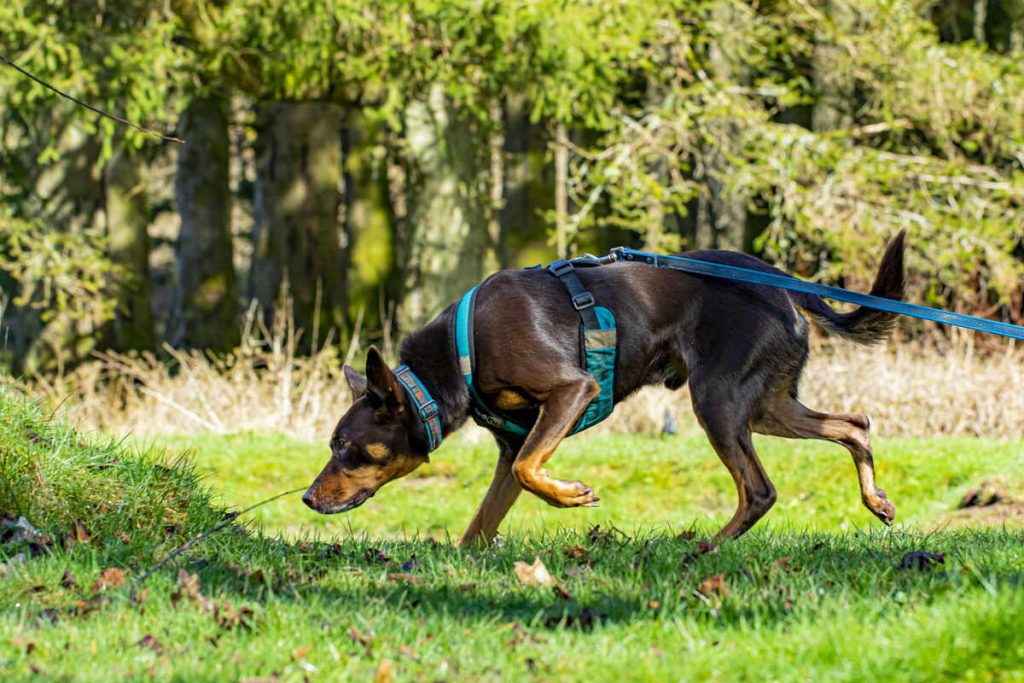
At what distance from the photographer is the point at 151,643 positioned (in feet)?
13.9

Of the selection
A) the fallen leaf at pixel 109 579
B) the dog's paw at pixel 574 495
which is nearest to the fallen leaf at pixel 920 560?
the dog's paw at pixel 574 495

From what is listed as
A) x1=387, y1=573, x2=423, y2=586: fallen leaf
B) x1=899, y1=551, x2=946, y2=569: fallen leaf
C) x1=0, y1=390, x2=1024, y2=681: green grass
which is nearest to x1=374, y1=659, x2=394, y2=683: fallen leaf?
x1=0, y1=390, x2=1024, y2=681: green grass

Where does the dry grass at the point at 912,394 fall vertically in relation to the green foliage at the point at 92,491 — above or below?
below

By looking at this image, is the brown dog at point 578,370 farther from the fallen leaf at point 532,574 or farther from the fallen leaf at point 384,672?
the fallen leaf at point 384,672

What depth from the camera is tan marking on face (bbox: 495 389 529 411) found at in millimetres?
6277

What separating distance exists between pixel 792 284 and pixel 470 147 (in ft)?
40.8

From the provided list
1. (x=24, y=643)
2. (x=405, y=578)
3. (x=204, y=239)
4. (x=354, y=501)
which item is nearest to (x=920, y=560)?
(x=405, y=578)

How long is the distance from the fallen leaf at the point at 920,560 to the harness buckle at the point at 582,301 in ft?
6.45

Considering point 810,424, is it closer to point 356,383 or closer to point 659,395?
point 356,383

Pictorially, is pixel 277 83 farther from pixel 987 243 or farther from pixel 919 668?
pixel 919 668

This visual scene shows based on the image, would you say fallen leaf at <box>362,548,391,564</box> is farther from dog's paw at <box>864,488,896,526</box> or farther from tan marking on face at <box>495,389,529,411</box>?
dog's paw at <box>864,488,896,526</box>

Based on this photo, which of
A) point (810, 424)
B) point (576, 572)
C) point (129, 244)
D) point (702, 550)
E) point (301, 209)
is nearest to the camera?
point (576, 572)

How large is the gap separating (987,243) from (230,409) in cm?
982

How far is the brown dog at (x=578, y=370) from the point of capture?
20.3 ft
